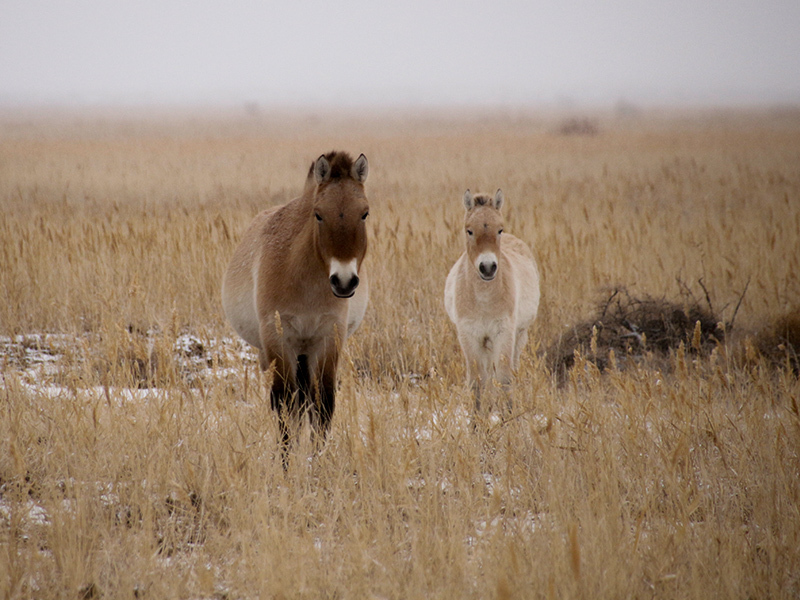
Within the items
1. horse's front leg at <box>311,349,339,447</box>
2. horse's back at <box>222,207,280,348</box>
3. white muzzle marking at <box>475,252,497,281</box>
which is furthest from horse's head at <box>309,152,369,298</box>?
white muzzle marking at <box>475,252,497,281</box>

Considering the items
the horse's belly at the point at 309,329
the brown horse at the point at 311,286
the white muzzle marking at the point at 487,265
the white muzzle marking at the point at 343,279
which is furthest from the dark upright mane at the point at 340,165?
the white muzzle marking at the point at 487,265

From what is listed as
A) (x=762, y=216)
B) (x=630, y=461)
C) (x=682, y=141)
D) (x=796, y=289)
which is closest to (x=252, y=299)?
(x=630, y=461)

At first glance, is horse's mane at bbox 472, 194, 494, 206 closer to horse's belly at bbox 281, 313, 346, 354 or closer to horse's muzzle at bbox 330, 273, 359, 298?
horse's belly at bbox 281, 313, 346, 354

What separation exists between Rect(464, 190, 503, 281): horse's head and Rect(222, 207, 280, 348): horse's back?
161 cm

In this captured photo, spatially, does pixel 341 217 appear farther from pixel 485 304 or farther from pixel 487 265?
pixel 485 304

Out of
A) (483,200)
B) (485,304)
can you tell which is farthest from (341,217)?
(483,200)

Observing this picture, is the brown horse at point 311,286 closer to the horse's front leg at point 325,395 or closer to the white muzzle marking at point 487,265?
the horse's front leg at point 325,395

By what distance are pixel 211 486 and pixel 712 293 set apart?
6.44 m

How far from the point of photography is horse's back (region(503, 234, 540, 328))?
585 centimetres

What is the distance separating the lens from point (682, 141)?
29531 mm

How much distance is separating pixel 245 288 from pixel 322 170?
3.80 feet

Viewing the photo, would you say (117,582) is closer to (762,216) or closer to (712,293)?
(712,293)

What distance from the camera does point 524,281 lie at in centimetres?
607

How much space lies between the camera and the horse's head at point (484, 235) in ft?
16.0
